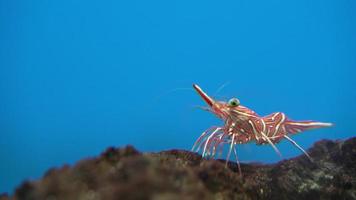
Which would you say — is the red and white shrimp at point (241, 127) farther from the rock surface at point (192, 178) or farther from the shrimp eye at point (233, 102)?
the rock surface at point (192, 178)

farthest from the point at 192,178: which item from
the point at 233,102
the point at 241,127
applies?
the point at 241,127

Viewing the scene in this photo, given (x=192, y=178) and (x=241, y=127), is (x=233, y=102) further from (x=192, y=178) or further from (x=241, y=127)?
(x=192, y=178)

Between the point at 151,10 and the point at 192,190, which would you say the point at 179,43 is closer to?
the point at 151,10

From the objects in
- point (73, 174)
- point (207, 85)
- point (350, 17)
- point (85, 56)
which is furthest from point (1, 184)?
point (350, 17)

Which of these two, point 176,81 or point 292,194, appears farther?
point 176,81

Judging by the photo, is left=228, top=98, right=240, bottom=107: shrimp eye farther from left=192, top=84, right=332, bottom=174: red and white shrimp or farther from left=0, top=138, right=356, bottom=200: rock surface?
left=0, top=138, right=356, bottom=200: rock surface

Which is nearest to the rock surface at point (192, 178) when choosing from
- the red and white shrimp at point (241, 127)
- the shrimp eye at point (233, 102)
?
the red and white shrimp at point (241, 127)

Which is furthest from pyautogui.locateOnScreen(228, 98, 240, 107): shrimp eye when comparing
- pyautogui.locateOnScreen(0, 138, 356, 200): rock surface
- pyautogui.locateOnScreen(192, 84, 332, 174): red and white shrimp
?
pyautogui.locateOnScreen(0, 138, 356, 200): rock surface
